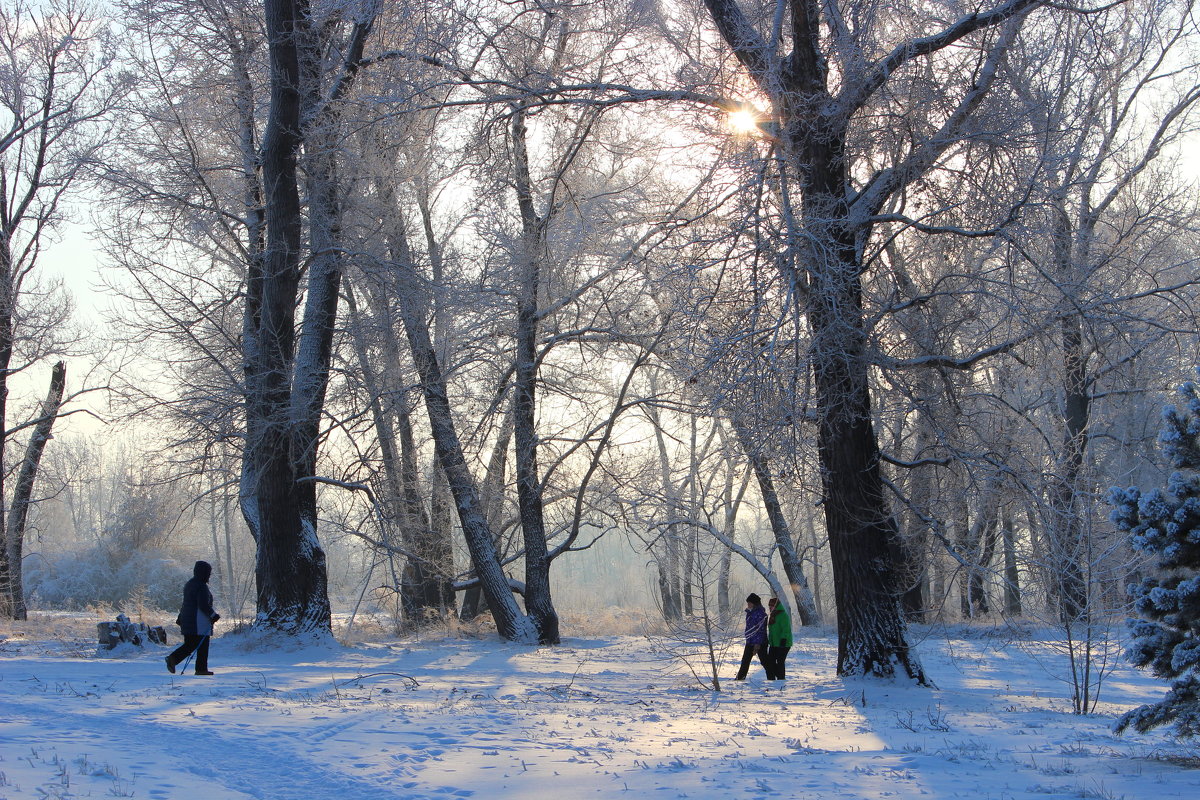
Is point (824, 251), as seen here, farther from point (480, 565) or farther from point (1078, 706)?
point (480, 565)

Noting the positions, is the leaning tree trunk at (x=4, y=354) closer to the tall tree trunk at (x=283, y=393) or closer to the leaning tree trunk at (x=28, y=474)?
the leaning tree trunk at (x=28, y=474)

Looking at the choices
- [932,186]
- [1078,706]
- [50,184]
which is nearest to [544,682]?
[1078,706]

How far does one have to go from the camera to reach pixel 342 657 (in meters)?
13.4

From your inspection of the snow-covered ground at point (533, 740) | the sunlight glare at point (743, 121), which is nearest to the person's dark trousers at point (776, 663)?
the snow-covered ground at point (533, 740)

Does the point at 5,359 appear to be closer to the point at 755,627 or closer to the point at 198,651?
the point at 198,651

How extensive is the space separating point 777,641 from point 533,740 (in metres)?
7.15

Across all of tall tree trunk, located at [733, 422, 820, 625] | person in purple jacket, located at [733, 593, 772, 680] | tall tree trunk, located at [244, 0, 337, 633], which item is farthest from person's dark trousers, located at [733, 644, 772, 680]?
tall tree trunk, located at [733, 422, 820, 625]

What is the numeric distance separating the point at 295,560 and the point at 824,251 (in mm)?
10173

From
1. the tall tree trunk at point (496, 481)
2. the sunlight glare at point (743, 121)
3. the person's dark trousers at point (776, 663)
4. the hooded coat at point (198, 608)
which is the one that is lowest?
the person's dark trousers at point (776, 663)

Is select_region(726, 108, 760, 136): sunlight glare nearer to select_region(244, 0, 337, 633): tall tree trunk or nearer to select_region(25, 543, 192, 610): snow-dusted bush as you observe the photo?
select_region(244, 0, 337, 633): tall tree trunk

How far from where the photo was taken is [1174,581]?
6.00 meters

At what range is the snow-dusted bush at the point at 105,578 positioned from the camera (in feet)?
124

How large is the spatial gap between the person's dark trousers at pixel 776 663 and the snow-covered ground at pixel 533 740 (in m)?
0.99

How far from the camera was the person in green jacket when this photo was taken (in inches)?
485
